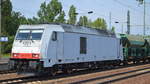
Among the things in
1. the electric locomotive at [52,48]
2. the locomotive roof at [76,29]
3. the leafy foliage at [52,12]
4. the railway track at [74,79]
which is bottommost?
the railway track at [74,79]

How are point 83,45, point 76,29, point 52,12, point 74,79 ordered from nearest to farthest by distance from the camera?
point 74,79 < point 76,29 < point 83,45 < point 52,12

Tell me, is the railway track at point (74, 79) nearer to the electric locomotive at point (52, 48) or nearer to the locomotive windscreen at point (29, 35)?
the electric locomotive at point (52, 48)

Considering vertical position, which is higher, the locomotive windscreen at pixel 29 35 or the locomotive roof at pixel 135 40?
the locomotive windscreen at pixel 29 35

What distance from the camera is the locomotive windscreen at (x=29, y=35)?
18.2 meters

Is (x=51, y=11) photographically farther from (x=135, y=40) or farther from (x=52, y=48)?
(x=52, y=48)

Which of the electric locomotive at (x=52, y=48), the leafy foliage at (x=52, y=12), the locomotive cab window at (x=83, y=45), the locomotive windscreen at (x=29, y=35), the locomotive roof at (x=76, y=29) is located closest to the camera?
the electric locomotive at (x=52, y=48)

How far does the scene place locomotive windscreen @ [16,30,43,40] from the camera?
59.6 feet

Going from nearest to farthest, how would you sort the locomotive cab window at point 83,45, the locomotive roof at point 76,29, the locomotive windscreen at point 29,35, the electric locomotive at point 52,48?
the electric locomotive at point 52,48, the locomotive windscreen at point 29,35, the locomotive roof at point 76,29, the locomotive cab window at point 83,45

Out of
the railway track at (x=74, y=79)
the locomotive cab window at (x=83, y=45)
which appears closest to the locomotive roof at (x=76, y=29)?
the locomotive cab window at (x=83, y=45)

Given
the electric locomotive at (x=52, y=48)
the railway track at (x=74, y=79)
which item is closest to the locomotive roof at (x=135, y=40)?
the electric locomotive at (x=52, y=48)

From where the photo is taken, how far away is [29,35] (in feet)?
60.7

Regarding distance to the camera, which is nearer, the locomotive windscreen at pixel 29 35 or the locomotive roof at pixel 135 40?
the locomotive windscreen at pixel 29 35

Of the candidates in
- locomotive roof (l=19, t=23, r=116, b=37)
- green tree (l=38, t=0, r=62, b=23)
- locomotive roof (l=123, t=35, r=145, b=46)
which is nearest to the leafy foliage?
green tree (l=38, t=0, r=62, b=23)

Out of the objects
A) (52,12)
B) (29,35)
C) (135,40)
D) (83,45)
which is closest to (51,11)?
(52,12)
